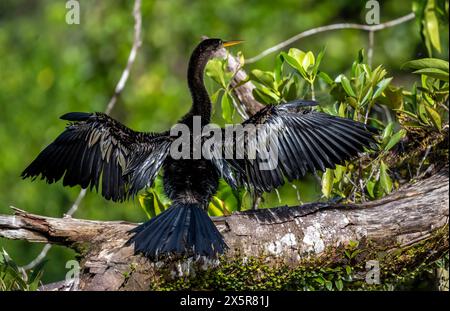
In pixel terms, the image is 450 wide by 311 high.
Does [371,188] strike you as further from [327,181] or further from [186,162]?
[186,162]

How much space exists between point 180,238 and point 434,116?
4.59 feet

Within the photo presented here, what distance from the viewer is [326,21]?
320 inches

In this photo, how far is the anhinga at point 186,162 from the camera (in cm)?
331

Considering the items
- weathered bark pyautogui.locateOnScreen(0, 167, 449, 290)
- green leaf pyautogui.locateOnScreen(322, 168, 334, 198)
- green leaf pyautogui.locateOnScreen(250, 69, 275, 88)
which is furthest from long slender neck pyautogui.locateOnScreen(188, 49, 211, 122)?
weathered bark pyautogui.locateOnScreen(0, 167, 449, 290)

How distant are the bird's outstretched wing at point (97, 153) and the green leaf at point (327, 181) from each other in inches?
31.7

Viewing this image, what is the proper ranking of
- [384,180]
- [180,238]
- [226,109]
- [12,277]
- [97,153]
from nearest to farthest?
[180,238] < [12,277] < [384,180] < [97,153] < [226,109]

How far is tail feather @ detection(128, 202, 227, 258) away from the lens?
3.20 m

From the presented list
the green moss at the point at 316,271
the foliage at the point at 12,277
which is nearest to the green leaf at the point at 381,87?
the green moss at the point at 316,271

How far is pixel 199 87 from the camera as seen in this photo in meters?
4.34

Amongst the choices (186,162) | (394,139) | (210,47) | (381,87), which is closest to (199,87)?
(210,47)

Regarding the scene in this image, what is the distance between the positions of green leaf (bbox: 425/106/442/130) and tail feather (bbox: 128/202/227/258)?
47.5 inches

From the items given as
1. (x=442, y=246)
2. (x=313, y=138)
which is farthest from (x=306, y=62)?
(x=442, y=246)
